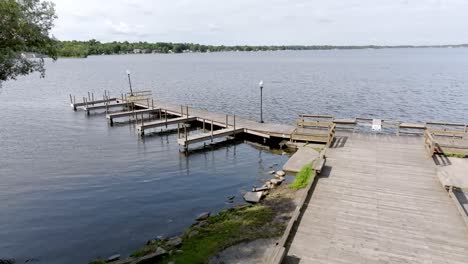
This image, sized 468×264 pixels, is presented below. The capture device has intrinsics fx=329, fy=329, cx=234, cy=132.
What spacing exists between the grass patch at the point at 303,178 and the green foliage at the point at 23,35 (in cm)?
1179

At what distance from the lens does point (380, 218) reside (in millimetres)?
10625

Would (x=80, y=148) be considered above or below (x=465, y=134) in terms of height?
below

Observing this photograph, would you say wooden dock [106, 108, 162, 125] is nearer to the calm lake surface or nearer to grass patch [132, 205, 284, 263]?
the calm lake surface

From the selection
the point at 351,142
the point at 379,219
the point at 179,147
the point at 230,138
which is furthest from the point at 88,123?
the point at 379,219

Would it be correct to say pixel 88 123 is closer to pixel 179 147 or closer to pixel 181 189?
pixel 179 147

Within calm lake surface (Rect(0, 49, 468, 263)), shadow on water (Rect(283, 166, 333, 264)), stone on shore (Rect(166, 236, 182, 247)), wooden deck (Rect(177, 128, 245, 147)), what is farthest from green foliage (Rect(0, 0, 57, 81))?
wooden deck (Rect(177, 128, 245, 147))

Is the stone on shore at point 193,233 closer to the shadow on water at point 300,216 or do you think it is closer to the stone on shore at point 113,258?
the stone on shore at point 113,258

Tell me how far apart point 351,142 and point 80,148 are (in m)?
20.0

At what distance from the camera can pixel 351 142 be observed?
64.4 ft

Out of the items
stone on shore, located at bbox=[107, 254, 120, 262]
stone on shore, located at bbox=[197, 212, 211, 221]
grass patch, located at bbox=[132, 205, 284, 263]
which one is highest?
grass patch, located at bbox=[132, 205, 284, 263]

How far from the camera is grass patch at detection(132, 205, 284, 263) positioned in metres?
10.6

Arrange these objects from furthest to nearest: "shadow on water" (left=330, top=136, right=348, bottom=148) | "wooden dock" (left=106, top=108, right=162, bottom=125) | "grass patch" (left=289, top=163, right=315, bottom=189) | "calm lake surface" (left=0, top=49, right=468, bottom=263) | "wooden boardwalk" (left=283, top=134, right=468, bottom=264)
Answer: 1. "wooden dock" (left=106, top=108, right=162, bottom=125)
2. "shadow on water" (left=330, top=136, right=348, bottom=148)
3. "grass patch" (left=289, top=163, right=315, bottom=189)
4. "calm lake surface" (left=0, top=49, right=468, bottom=263)
5. "wooden boardwalk" (left=283, top=134, right=468, bottom=264)

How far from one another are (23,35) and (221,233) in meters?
9.52

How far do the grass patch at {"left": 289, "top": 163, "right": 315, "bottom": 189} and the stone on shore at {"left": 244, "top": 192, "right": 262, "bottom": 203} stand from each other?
1.66 m
